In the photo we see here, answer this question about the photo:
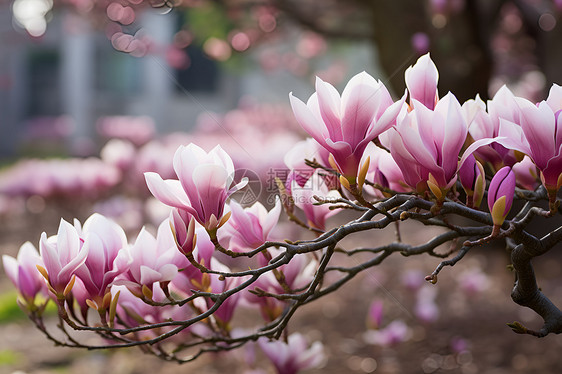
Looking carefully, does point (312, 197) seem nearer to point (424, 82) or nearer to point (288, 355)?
point (424, 82)

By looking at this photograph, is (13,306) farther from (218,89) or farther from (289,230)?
(218,89)

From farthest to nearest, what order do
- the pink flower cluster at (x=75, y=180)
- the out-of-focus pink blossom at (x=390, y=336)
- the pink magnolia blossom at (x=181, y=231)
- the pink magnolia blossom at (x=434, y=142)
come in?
the pink flower cluster at (x=75, y=180) < the out-of-focus pink blossom at (x=390, y=336) < the pink magnolia blossom at (x=181, y=231) < the pink magnolia blossom at (x=434, y=142)

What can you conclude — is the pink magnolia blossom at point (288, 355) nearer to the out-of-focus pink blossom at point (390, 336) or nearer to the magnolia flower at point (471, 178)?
the magnolia flower at point (471, 178)

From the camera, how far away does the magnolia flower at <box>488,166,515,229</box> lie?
1001 mm

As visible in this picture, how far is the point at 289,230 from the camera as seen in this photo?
4.55 metres

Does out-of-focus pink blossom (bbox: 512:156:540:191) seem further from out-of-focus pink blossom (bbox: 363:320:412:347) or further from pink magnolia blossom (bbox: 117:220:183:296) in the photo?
out-of-focus pink blossom (bbox: 363:320:412:347)

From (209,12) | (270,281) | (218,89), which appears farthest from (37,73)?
(270,281)

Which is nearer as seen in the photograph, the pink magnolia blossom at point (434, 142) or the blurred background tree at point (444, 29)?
the pink magnolia blossom at point (434, 142)

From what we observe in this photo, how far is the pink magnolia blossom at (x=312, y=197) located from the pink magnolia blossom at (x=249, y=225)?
13cm

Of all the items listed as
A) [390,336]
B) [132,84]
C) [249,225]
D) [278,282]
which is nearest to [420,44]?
[390,336]

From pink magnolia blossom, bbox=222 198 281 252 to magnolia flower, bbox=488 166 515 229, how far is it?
0.42 metres

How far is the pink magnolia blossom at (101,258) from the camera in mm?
1157

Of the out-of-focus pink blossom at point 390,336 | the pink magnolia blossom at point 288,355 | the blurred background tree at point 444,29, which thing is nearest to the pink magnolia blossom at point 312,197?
the pink magnolia blossom at point 288,355

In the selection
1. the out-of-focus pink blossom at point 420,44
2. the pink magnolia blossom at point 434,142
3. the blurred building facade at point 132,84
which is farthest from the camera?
the blurred building facade at point 132,84
